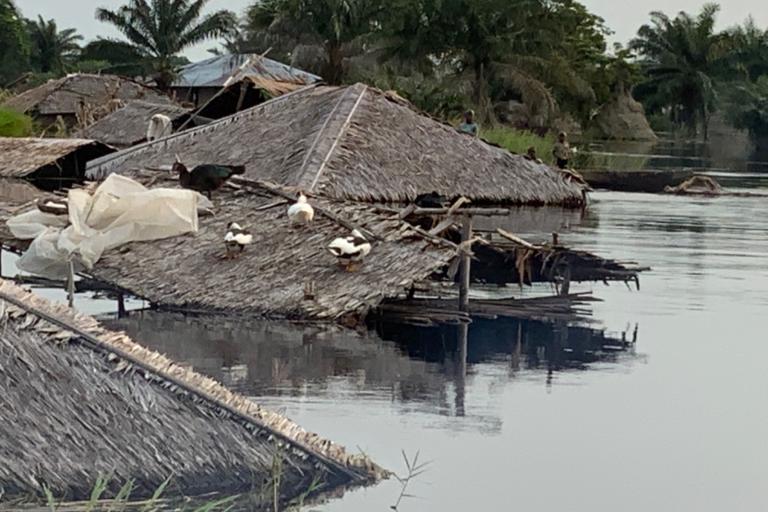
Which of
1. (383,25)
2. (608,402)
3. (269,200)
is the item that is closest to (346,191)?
(269,200)

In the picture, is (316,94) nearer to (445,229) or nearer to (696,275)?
(696,275)

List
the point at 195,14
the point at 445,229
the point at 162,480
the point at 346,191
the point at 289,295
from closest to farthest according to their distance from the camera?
1. the point at 162,480
2. the point at 289,295
3. the point at 445,229
4. the point at 346,191
5. the point at 195,14

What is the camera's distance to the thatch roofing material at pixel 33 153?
30.4 m

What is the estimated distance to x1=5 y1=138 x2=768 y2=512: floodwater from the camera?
8523 millimetres

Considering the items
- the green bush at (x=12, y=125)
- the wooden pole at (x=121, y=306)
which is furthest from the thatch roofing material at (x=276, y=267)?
the green bush at (x=12, y=125)

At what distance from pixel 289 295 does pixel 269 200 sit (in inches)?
90.0

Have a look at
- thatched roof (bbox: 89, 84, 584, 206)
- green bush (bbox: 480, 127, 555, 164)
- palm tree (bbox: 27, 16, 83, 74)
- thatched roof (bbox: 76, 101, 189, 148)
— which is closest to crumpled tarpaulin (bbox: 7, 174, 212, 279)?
thatched roof (bbox: 89, 84, 584, 206)

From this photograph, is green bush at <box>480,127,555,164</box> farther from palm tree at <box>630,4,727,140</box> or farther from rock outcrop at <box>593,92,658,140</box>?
palm tree at <box>630,4,727,140</box>

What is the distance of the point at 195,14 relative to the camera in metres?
53.6

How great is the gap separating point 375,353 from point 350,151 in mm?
11535

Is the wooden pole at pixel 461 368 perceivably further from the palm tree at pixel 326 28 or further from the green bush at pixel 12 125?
the palm tree at pixel 326 28

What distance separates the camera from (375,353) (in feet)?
40.8

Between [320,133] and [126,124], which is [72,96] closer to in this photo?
[126,124]

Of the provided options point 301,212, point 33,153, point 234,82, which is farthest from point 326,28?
point 301,212
